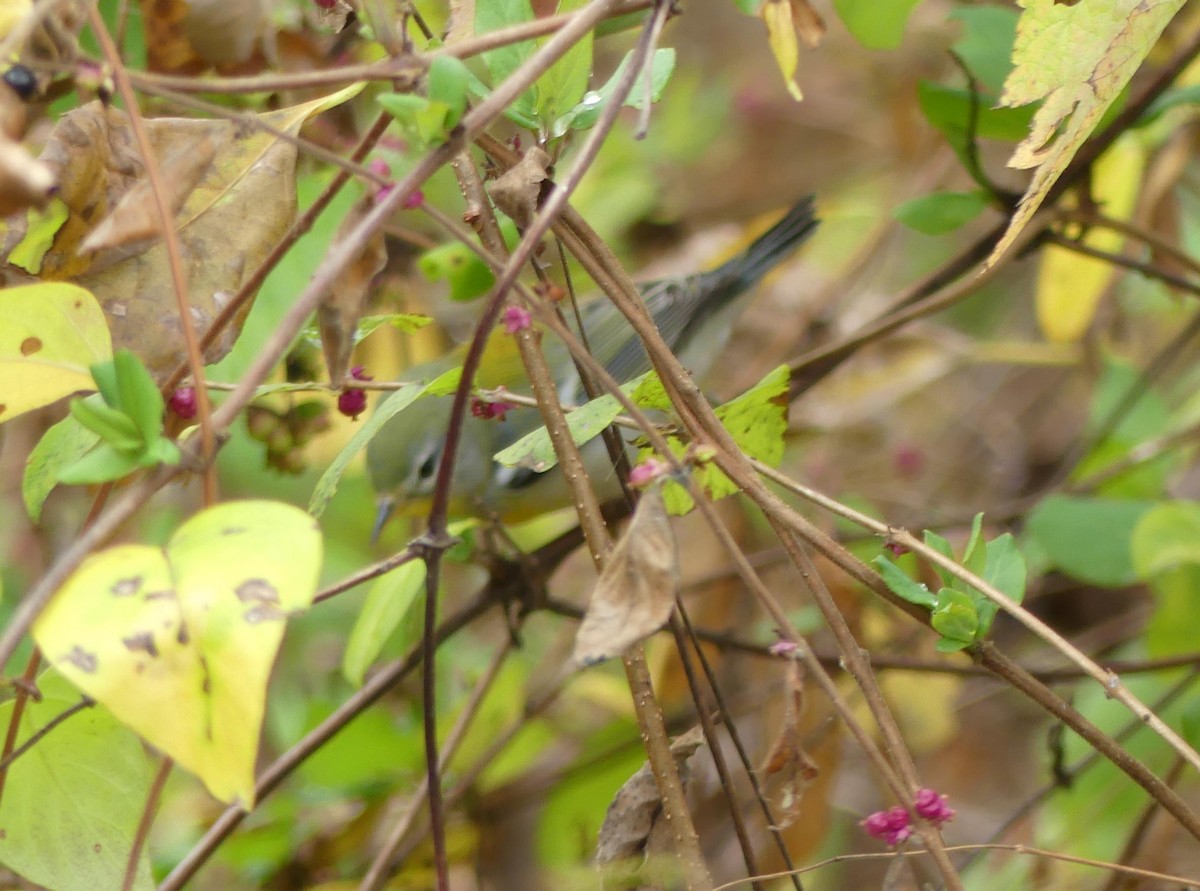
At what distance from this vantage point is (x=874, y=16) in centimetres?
152

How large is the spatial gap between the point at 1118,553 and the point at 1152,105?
0.86m

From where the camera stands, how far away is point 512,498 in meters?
2.93

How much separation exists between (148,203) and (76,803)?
2.06 ft

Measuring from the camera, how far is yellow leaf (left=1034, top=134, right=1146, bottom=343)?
8.53 feet

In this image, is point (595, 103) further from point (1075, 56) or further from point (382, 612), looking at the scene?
point (382, 612)

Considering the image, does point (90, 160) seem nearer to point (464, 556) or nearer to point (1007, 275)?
point (464, 556)

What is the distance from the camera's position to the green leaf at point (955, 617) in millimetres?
1096

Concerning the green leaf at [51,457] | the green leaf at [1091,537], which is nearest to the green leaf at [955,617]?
the green leaf at [51,457]

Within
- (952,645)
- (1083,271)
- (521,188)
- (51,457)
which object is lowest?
(1083,271)

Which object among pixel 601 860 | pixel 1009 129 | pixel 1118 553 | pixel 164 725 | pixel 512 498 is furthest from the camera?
pixel 512 498

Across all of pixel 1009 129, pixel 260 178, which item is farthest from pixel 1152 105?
pixel 260 178

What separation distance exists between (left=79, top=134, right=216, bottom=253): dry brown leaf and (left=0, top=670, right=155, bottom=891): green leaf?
0.52 metres

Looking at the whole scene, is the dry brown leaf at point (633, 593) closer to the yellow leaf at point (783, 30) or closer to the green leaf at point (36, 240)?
the yellow leaf at point (783, 30)

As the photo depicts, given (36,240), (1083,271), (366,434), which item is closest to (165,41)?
(36,240)
